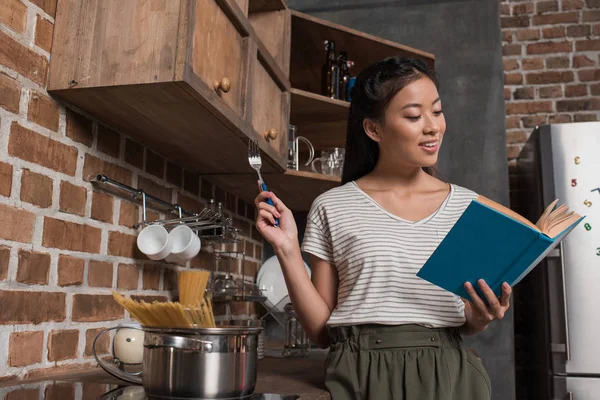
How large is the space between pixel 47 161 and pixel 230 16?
600mm

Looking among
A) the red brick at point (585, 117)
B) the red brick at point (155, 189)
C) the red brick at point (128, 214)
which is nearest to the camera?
the red brick at point (128, 214)

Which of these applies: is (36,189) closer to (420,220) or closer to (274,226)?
(274,226)

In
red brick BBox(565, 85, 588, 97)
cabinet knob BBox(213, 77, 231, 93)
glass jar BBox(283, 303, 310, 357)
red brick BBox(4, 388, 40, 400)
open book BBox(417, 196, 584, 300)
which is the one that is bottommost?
red brick BBox(4, 388, 40, 400)

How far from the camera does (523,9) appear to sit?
11.3ft

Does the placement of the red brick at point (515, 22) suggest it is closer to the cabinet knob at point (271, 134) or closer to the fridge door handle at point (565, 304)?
the fridge door handle at point (565, 304)

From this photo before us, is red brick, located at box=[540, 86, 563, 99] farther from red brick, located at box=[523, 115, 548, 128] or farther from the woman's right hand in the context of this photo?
the woman's right hand

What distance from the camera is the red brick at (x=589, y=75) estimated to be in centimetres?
331

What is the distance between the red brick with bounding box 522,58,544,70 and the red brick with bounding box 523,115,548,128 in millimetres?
290

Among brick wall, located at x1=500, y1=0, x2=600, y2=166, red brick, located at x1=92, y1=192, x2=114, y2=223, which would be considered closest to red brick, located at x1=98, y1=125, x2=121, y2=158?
red brick, located at x1=92, y1=192, x2=114, y2=223

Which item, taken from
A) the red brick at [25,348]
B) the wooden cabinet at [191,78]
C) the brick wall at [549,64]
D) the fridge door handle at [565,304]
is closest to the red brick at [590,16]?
the brick wall at [549,64]

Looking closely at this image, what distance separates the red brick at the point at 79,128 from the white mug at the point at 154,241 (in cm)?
31

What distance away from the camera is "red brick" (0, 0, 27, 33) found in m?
1.17

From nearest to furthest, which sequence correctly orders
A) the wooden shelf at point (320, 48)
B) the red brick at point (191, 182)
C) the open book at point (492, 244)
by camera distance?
1. the open book at point (492, 244)
2. the red brick at point (191, 182)
3. the wooden shelf at point (320, 48)

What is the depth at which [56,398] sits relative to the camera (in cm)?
96
